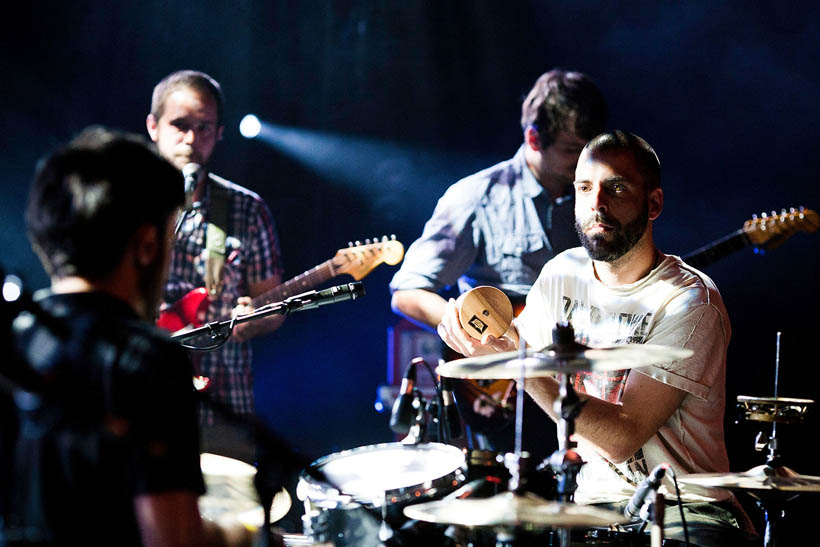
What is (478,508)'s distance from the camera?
190 centimetres

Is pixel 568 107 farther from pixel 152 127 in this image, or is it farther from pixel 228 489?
pixel 228 489

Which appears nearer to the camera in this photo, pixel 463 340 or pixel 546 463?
pixel 546 463

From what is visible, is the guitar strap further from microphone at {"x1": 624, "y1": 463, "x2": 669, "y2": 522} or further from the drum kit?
microphone at {"x1": 624, "y1": 463, "x2": 669, "y2": 522}

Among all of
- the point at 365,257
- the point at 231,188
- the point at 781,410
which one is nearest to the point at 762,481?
the point at 781,410

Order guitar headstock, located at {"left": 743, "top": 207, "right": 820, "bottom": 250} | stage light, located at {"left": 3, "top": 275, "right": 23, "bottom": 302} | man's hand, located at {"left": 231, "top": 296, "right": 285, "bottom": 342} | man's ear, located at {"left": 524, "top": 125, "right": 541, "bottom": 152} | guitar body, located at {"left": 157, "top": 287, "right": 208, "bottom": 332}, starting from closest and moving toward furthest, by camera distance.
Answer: stage light, located at {"left": 3, "top": 275, "right": 23, "bottom": 302} → guitar headstock, located at {"left": 743, "top": 207, "right": 820, "bottom": 250} → guitar body, located at {"left": 157, "top": 287, "right": 208, "bottom": 332} → man's hand, located at {"left": 231, "top": 296, "right": 285, "bottom": 342} → man's ear, located at {"left": 524, "top": 125, "right": 541, "bottom": 152}

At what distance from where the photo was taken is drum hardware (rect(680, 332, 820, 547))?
2467 millimetres

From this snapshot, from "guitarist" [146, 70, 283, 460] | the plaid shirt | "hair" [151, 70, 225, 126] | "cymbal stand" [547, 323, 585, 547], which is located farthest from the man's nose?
"hair" [151, 70, 225, 126]

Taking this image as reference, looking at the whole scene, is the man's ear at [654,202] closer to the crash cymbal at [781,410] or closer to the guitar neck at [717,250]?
the crash cymbal at [781,410]

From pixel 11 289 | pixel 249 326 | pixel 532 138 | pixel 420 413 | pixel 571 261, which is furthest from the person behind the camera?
pixel 532 138

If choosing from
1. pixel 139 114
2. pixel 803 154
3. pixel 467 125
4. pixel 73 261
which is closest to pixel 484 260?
pixel 467 125

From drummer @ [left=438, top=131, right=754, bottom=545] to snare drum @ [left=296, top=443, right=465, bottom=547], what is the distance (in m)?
0.44

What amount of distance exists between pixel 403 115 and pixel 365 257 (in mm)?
1301

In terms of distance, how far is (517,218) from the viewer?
17.5 feet

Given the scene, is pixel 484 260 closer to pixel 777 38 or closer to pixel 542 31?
pixel 542 31
